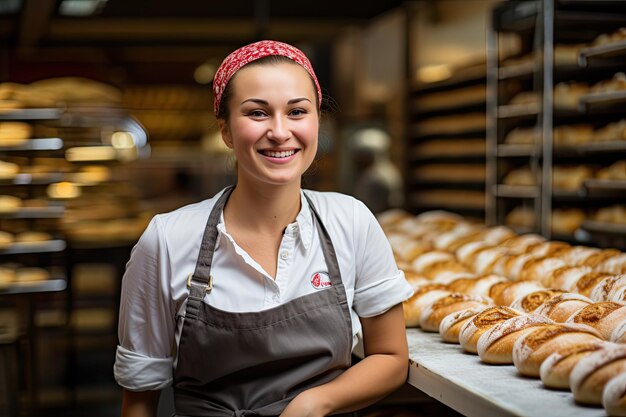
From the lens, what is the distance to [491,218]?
4.93m

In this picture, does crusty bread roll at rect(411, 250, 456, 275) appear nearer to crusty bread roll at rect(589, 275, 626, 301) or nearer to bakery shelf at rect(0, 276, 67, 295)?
crusty bread roll at rect(589, 275, 626, 301)

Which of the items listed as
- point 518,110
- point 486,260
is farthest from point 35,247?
point 518,110

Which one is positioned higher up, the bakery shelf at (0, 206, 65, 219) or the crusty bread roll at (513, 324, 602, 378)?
the bakery shelf at (0, 206, 65, 219)

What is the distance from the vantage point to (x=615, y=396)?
4.40 ft

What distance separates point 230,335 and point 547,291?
871mm

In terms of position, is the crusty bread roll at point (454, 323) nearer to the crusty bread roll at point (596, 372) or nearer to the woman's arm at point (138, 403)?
the crusty bread roll at point (596, 372)

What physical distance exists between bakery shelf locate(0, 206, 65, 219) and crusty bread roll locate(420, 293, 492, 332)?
111 inches

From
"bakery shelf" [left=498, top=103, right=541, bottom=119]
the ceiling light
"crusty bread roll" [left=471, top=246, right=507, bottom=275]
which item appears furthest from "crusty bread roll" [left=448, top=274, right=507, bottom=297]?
the ceiling light

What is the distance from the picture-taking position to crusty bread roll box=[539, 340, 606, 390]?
4.99ft

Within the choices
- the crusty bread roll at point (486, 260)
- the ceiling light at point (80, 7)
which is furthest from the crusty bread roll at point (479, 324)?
the ceiling light at point (80, 7)

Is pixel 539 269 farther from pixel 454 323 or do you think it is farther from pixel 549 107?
pixel 549 107

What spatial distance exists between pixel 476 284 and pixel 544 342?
0.79 meters

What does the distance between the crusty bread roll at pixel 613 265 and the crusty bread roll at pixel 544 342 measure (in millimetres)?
807

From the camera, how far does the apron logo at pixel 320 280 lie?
6.15 ft
